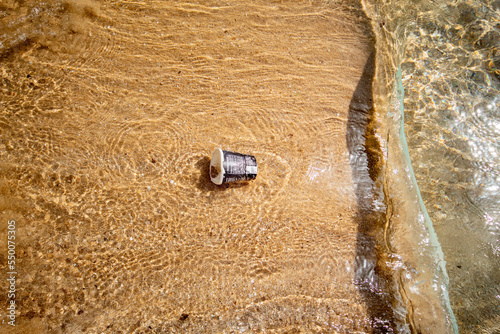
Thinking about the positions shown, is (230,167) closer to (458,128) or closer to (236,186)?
(236,186)

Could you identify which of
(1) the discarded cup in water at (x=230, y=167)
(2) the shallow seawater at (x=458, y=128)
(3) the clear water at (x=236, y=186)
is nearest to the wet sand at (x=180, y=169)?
(3) the clear water at (x=236, y=186)

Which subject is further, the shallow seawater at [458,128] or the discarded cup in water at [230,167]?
the shallow seawater at [458,128]

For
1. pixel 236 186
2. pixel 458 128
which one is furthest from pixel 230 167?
pixel 458 128

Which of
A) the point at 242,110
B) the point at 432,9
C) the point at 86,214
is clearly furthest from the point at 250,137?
the point at 432,9

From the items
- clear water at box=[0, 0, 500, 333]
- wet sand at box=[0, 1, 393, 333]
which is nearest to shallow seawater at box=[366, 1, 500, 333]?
clear water at box=[0, 0, 500, 333]

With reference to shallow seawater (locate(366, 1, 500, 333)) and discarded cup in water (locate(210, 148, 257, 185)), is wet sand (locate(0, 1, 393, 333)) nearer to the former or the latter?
discarded cup in water (locate(210, 148, 257, 185))

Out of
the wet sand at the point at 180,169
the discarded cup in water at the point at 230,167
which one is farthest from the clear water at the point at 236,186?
the discarded cup in water at the point at 230,167

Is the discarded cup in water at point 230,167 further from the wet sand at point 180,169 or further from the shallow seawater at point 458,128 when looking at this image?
the shallow seawater at point 458,128

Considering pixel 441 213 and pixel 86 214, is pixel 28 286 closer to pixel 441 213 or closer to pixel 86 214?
pixel 86 214
